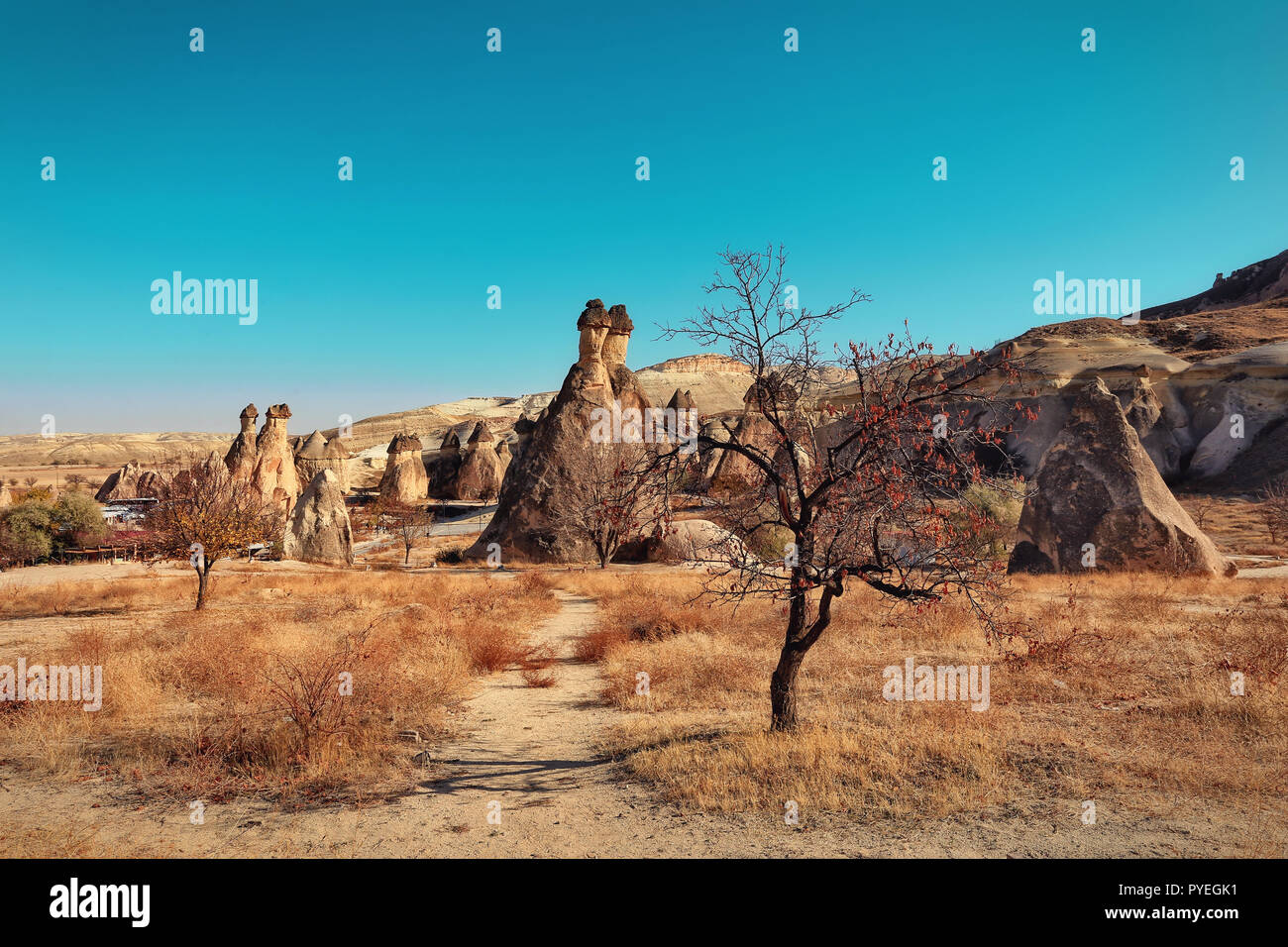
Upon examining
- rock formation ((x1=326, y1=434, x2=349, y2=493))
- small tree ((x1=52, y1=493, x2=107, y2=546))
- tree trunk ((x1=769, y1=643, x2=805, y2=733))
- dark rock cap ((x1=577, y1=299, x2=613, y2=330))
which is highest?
dark rock cap ((x1=577, y1=299, x2=613, y2=330))

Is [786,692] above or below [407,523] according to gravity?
below

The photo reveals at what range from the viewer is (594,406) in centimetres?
2131

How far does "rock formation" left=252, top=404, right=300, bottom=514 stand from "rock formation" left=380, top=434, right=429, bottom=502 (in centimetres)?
1078

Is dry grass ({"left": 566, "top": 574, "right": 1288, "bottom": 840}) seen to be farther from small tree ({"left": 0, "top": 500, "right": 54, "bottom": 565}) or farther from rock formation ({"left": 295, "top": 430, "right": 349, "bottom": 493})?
rock formation ({"left": 295, "top": 430, "right": 349, "bottom": 493})

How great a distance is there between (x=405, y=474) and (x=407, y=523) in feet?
65.3

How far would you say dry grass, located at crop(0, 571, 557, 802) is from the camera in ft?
16.4

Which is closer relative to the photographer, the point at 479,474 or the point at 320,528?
the point at 320,528

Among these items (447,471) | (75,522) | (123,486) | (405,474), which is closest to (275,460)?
(75,522)

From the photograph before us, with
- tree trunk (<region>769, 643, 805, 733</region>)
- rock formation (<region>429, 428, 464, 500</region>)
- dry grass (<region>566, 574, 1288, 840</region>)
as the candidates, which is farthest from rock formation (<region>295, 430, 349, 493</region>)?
tree trunk (<region>769, 643, 805, 733</region>)

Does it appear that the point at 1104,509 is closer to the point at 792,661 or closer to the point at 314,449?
the point at 792,661

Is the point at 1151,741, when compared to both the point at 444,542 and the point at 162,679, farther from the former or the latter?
the point at 444,542

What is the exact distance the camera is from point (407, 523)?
2348 centimetres

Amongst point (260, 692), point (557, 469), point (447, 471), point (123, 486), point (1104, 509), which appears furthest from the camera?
point (447, 471)

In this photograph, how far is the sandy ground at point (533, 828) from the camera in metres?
3.76
